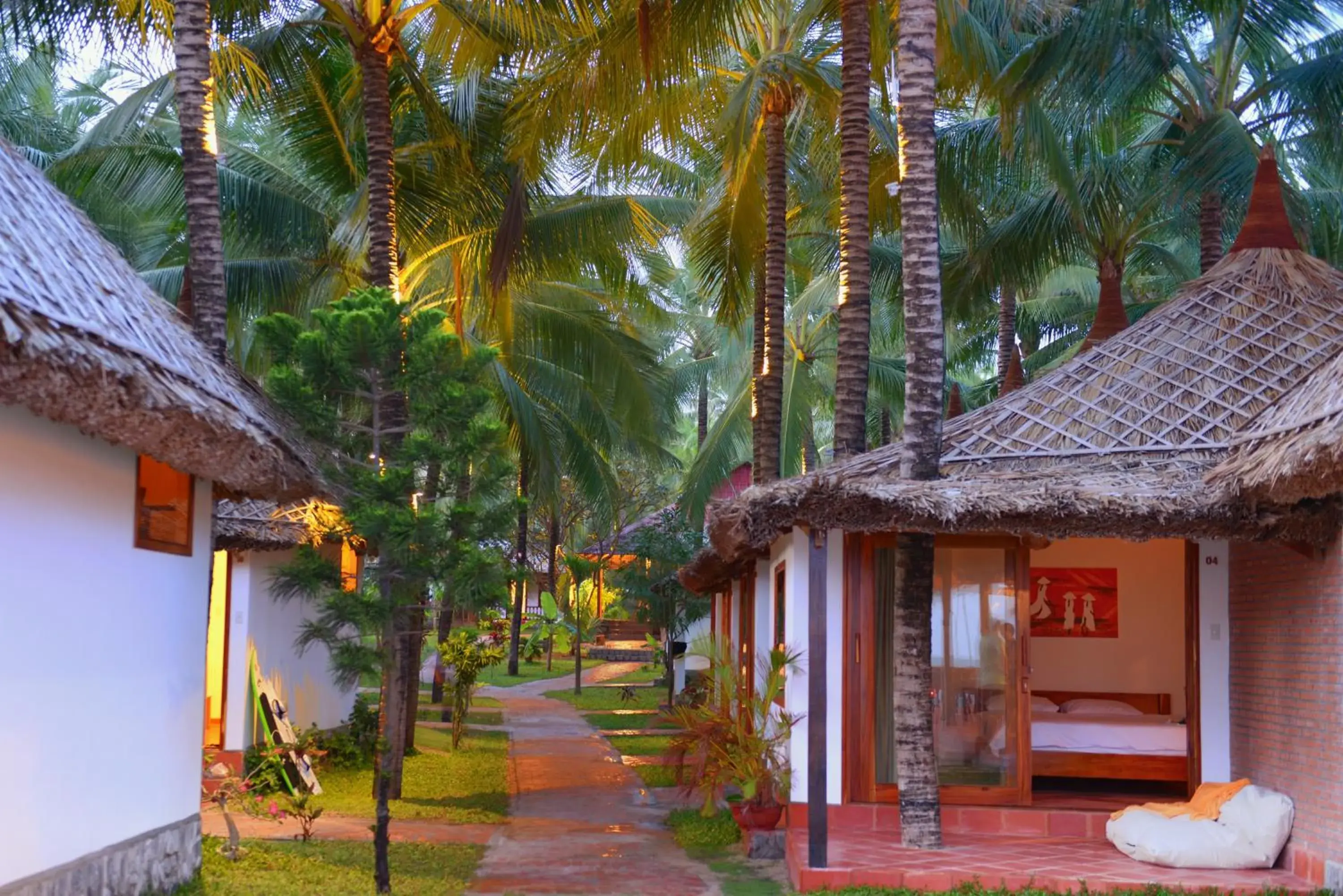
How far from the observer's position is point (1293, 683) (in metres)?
8.38

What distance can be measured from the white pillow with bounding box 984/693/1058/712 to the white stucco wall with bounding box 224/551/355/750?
551cm

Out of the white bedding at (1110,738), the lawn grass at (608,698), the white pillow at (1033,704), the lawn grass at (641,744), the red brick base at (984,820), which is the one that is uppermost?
the white pillow at (1033,704)

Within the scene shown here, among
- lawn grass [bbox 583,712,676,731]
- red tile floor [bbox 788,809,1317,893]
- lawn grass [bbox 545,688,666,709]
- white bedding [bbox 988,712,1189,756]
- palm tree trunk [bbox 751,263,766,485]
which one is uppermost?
palm tree trunk [bbox 751,263,766,485]

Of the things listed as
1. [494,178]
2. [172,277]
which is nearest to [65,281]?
[494,178]

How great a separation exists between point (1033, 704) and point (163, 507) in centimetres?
757

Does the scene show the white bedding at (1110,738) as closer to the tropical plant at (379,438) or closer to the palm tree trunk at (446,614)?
the palm tree trunk at (446,614)

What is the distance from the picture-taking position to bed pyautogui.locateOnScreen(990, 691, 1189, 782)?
10.5 m

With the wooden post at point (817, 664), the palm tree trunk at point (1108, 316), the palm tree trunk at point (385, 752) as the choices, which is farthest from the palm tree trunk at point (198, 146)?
the palm tree trunk at point (1108, 316)

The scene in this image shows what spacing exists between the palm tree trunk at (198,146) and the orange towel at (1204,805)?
6964 millimetres

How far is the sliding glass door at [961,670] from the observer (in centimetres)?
966

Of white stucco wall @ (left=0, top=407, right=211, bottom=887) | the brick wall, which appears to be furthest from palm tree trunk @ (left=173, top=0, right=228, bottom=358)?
the brick wall

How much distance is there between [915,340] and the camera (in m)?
9.03

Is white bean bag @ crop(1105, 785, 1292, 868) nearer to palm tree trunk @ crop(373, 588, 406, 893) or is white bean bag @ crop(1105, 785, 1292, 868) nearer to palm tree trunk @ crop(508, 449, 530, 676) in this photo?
palm tree trunk @ crop(508, 449, 530, 676)

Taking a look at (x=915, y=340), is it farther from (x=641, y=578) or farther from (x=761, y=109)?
(x=641, y=578)
